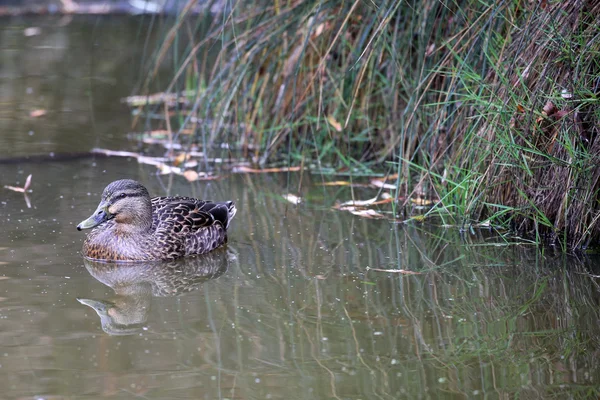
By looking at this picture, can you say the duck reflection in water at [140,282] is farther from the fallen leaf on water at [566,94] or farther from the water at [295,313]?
the fallen leaf on water at [566,94]

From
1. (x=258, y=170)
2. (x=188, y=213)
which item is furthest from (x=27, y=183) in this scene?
(x=258, y=170)

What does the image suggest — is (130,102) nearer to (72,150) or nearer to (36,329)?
(72,150)

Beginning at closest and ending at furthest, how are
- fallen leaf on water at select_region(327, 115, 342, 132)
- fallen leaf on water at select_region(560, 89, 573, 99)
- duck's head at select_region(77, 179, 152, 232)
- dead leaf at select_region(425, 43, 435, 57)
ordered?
1. fallen leaf on water at select_region(560, 89, 573, 99)
2. duck's head at select_region(77, 179, 152, 232)
3. dead leaf at select_region(425, 43, 435, 57)
4. fallen leaf on water at select_region(327, 115, 342, 132)

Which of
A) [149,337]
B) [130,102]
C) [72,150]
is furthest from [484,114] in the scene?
[130,102]

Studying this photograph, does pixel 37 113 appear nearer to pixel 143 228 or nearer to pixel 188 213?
pixel 188 213

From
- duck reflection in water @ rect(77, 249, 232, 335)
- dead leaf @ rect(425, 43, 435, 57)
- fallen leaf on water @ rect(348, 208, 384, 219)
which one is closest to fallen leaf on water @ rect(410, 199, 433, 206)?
fallen leaf on water @ rect(348, 208, 384, 219)

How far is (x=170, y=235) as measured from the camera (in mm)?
6250

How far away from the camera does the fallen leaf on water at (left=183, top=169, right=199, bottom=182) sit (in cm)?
790

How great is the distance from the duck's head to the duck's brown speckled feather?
0.24ft

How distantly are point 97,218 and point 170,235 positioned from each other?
472 mm

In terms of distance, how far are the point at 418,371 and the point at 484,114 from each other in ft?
7.71

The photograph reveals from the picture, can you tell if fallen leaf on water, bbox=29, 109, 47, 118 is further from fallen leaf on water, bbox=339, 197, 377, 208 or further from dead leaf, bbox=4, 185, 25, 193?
fallen leaf on water, bbox=339, 197, 377, 208

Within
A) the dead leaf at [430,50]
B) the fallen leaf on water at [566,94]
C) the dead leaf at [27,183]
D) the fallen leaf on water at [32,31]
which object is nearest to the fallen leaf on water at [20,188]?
the dead leaf at [27,183]

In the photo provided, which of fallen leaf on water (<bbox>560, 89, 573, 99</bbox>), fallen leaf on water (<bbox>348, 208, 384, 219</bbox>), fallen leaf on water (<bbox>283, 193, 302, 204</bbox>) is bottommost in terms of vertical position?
fallen leaf on water (<bbox>283, 193, 302, 204</bbox>)
